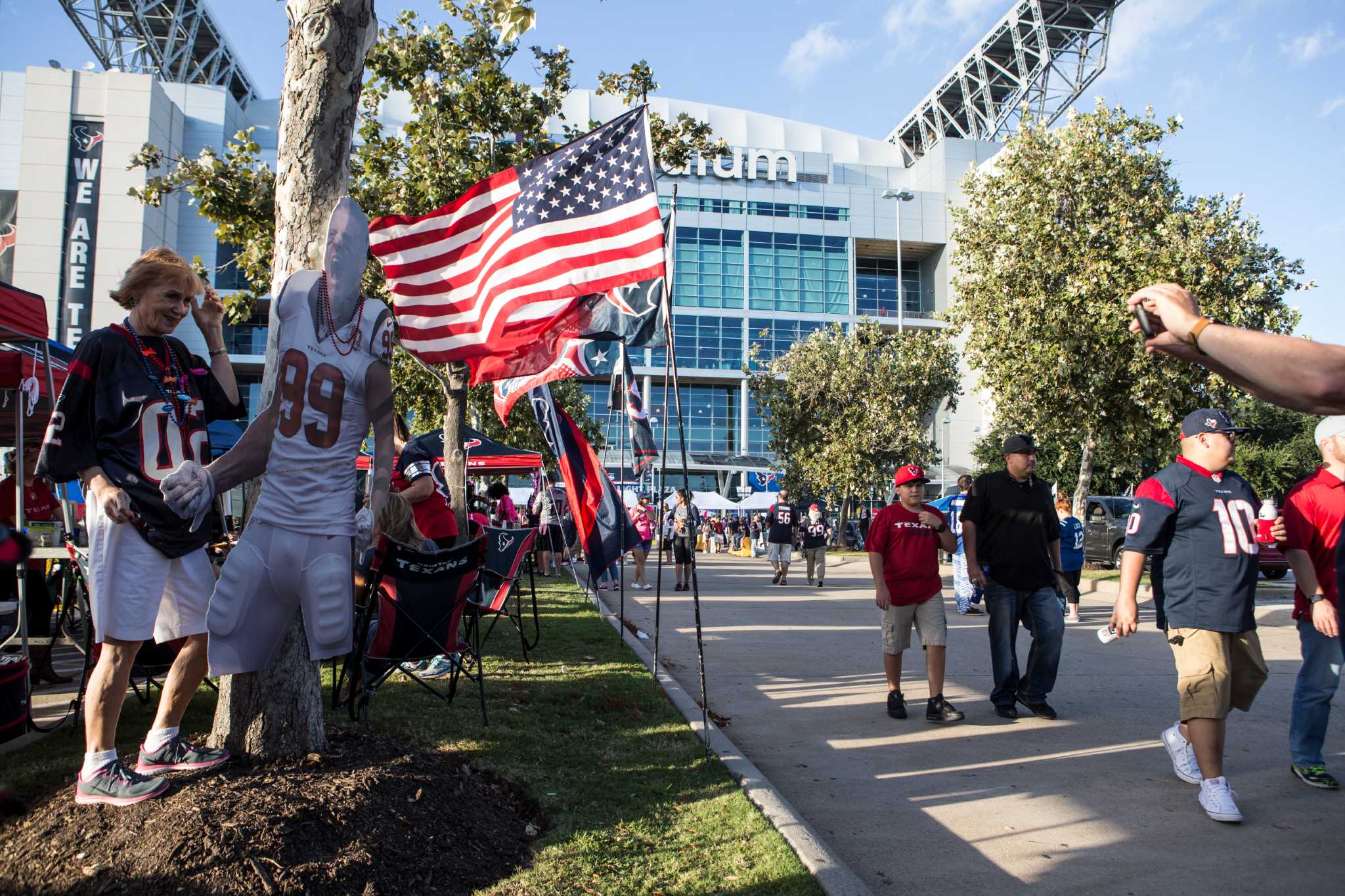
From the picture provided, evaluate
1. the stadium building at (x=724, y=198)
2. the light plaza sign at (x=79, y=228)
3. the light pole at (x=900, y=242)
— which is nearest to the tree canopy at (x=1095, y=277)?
the stadium building at (x=724, y=198)

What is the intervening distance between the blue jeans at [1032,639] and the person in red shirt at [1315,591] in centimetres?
167

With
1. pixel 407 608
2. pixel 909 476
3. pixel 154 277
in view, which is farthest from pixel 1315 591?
pixel 154 277

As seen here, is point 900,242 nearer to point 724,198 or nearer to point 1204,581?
point 724,198

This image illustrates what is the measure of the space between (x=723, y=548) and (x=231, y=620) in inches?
1769

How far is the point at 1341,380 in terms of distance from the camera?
5.84 feet

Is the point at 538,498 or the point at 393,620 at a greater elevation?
the point at 538,498

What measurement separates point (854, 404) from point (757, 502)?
6.66m

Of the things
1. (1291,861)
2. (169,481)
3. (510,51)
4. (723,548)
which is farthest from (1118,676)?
(723,548)

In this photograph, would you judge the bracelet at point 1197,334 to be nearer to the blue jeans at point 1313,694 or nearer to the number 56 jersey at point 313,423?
the number 56 jersey at point 313,423

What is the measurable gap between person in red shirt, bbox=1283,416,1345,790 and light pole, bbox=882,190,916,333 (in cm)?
5947

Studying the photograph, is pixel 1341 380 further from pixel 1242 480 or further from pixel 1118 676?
pixel 1118 676

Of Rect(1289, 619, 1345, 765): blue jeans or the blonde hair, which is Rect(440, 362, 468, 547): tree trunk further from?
Rect(1289, 619, 1345, 765): blue jeans

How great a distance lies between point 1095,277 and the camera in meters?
18.3

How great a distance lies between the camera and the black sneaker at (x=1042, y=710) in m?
6.43
